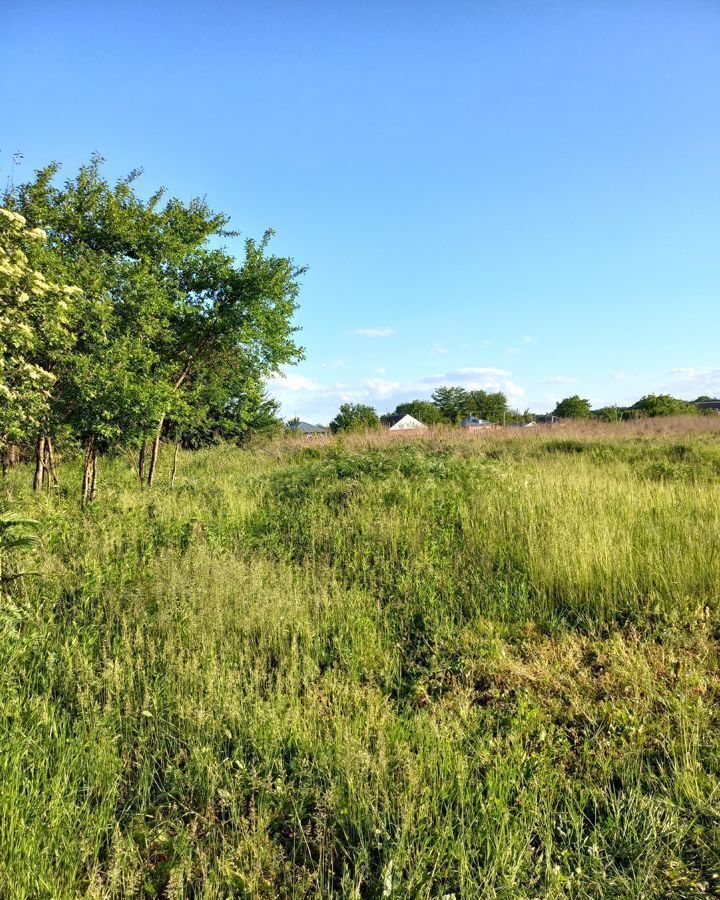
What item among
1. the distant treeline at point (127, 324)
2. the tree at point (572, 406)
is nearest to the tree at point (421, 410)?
the tree at point (572, 406)

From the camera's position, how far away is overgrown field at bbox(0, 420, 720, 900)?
1840mm

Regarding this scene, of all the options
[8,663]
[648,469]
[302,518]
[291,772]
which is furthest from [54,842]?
[648,469]

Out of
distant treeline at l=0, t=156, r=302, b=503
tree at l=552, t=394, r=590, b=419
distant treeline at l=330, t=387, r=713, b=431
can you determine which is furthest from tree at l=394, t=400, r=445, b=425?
distant treeline at l=0, t=156, r=302, b=503

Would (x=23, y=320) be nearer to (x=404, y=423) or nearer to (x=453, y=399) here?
(x=404, y=423)

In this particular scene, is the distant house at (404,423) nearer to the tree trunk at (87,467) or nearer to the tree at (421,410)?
the tree at (421,410)

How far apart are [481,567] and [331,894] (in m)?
2.87

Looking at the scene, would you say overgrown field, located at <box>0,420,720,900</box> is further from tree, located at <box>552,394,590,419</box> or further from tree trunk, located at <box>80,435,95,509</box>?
tree, located at <box>552,394,590,419</box>

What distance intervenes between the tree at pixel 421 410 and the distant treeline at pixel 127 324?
25922 millimetres

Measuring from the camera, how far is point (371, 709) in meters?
2.46

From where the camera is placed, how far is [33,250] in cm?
596

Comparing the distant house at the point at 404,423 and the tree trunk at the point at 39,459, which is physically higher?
the distant house at the point at 404,423

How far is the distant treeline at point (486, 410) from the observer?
69.8ft

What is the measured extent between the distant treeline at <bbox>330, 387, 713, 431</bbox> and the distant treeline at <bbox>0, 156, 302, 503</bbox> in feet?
32.0

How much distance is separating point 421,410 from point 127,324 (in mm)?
36681
